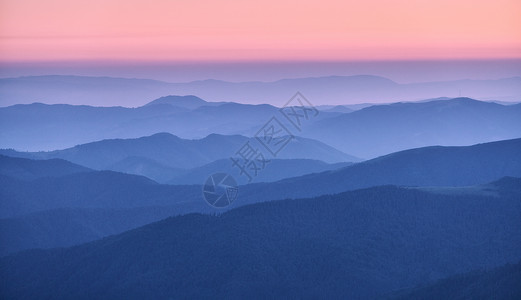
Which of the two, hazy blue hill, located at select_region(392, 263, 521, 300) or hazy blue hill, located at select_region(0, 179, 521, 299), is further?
hazy blue hill, located at select_region(0, 179, 521, 299)

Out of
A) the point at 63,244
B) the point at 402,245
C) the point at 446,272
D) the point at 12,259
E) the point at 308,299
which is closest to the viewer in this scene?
the point at 308,299

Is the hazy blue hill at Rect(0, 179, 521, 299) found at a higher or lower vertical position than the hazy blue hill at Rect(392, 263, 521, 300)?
higher

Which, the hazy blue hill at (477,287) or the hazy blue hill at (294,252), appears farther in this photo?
the hazy blue hill at (294,252)

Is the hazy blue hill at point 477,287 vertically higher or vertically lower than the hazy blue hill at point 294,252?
lower

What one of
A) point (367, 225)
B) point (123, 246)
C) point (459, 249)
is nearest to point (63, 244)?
point (123, 246)

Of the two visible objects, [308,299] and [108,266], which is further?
[108,266]

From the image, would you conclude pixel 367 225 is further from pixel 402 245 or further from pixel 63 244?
pixel 63 244
